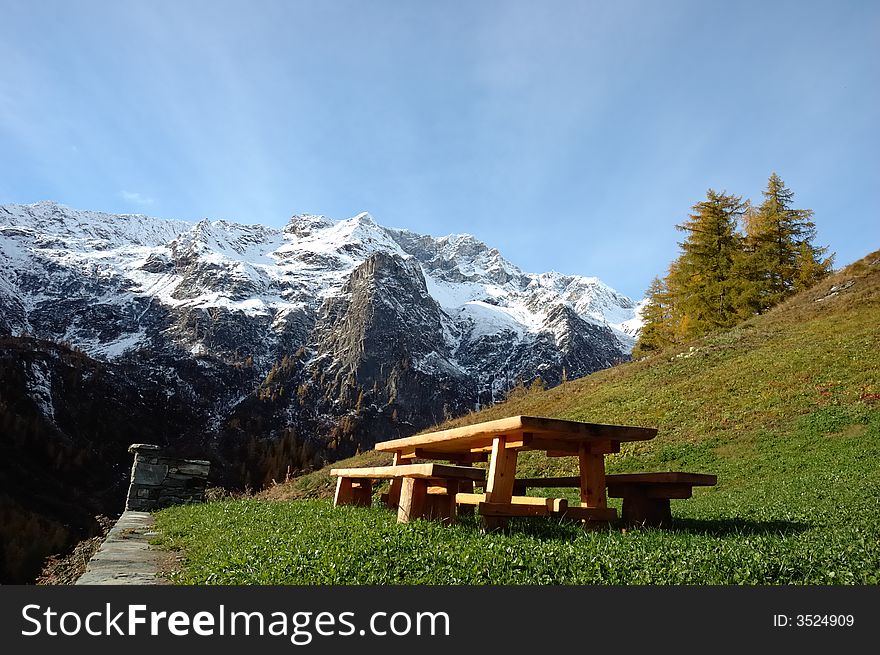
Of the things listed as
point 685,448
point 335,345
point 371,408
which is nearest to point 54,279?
point 335,345

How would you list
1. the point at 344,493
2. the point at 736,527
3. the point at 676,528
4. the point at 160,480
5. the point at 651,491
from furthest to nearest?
the point at 160,480, the point at 344,493, the point at 651,491, the point at 676,528, the point at 736,527

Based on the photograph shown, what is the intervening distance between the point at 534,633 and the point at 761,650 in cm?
138

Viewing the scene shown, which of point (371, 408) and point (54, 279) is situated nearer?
point (371, 408)

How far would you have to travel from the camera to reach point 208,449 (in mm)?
92188

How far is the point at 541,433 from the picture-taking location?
263 inches

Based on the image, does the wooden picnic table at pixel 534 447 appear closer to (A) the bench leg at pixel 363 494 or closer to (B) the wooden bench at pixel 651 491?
(B) the wooden bench at pixel 651 491

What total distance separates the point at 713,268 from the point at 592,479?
33192 mm

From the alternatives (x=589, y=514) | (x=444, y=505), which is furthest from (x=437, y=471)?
(x=589, y=514)

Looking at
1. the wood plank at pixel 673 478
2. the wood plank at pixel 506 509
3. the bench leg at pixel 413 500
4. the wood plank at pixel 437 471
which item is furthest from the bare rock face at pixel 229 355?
the wood plank at pixel 673 478

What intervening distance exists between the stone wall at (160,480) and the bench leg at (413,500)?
8.01m

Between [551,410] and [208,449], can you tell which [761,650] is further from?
[208,449]

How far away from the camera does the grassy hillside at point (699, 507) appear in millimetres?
4562

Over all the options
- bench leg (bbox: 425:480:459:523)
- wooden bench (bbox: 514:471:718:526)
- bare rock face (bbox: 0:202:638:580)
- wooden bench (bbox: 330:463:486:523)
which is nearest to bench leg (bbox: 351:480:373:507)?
wooden bench (bbox: 330:463:486:523)

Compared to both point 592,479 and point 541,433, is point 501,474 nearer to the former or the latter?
point 541,433
